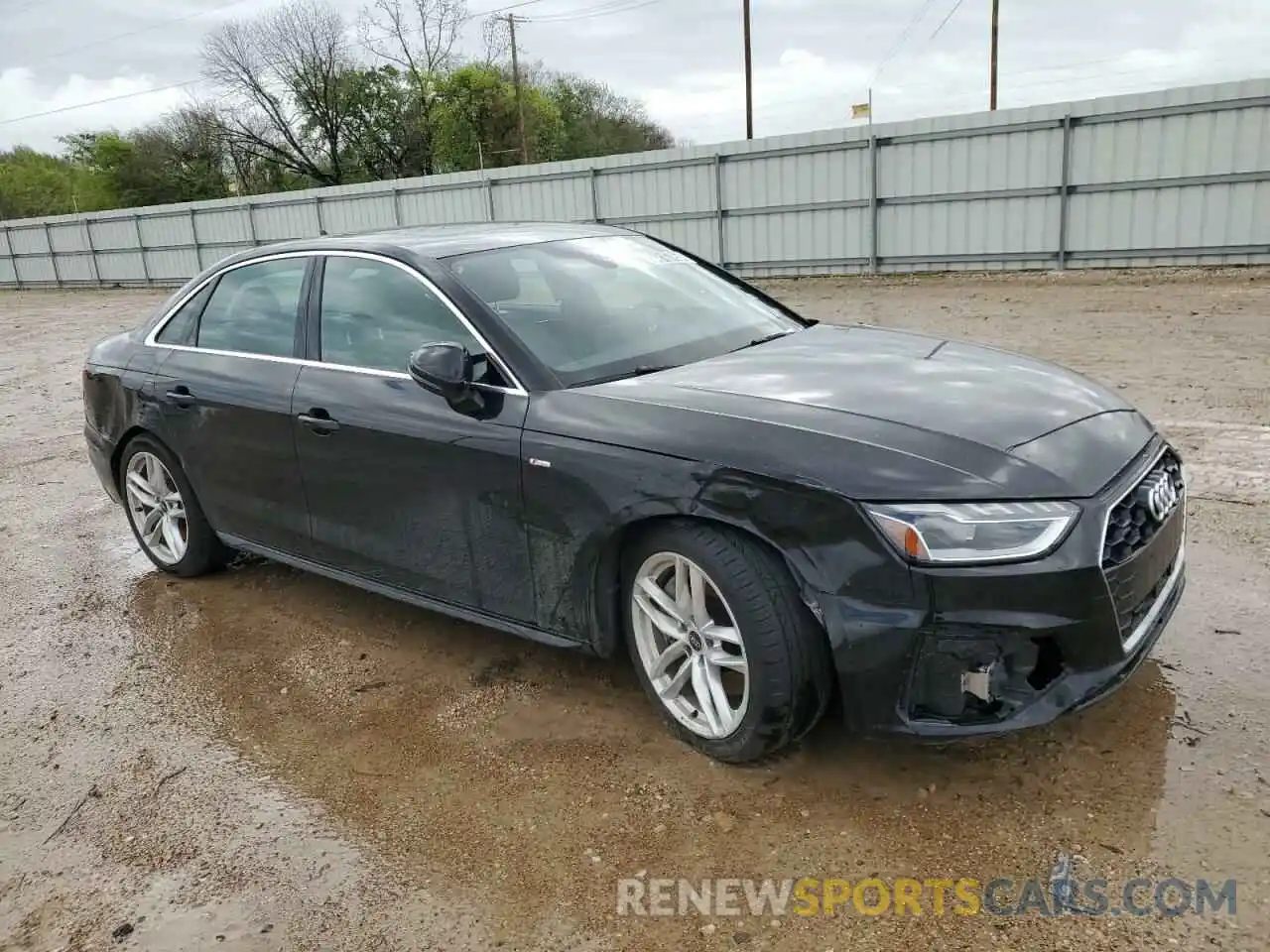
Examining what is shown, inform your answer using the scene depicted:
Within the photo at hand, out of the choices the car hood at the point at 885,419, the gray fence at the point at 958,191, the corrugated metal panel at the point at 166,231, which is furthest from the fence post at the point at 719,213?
the corrugated metal panel at the point at 166,231

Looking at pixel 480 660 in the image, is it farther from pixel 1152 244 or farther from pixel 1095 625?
pixel 1152 244

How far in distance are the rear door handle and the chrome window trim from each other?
19 cm

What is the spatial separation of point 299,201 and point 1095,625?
27.8 metres

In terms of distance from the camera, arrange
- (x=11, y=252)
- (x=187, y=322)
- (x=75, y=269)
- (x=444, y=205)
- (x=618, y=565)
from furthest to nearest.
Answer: (x=11, y=252)
(x=75, y=269)
(x=444, y=205)
(x=187, y=322)
(x=618, y=565)

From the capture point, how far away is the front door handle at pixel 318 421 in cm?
389

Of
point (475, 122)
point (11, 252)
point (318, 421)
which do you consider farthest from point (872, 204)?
point (475, 122)

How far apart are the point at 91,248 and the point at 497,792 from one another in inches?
1444

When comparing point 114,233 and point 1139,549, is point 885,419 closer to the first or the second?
point 1139,549

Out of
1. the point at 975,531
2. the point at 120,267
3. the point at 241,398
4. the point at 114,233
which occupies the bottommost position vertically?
the point at 120,267

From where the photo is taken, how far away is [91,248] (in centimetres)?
3406

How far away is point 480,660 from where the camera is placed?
3.94m

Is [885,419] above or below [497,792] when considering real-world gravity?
above

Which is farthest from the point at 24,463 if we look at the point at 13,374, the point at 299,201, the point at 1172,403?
the point at 299,201

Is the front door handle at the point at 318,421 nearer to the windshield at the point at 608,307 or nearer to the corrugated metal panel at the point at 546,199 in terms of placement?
the windshield at the point at 608,307
